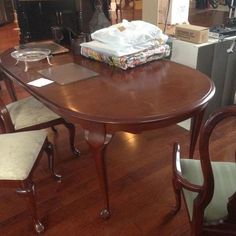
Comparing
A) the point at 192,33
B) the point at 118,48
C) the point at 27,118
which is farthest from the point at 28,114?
the point at 192,33

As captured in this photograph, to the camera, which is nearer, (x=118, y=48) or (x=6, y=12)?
(x=118, y=48)

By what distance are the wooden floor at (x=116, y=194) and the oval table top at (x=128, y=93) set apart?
0.68 m

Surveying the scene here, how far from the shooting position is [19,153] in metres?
1.36

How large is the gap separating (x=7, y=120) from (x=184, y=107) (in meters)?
1.02

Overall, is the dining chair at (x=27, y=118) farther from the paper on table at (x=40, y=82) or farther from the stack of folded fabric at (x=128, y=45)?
the stack of folded fabric at (x=128, y=45)

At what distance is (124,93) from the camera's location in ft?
4.34

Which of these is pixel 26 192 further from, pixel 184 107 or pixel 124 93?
pixel 184 107

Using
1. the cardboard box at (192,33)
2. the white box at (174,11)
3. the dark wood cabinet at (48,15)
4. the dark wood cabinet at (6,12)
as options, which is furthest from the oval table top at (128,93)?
the dark wood cabinet at (6,12)

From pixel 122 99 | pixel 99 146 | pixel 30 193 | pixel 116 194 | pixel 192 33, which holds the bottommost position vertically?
pixel 116 194

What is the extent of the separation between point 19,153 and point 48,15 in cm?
272

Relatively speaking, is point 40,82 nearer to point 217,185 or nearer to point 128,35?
point 128,35

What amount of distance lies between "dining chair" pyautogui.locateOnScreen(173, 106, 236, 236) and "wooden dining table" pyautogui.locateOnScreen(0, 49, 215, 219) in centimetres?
23

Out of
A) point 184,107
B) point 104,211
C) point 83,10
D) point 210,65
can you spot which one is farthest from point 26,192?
point 83,10

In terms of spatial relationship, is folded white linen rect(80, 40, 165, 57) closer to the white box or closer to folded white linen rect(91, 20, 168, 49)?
folded white linen rect(91, 20, 168, 49)
